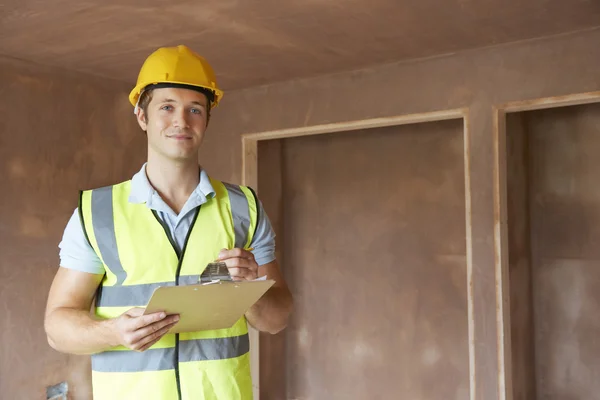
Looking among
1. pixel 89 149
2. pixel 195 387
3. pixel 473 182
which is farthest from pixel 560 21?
pixel 89 149

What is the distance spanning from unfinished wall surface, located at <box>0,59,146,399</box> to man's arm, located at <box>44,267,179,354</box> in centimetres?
250

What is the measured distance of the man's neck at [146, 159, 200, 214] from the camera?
1.51 meters

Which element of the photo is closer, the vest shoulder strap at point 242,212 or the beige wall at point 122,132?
the vest shoulder strap at point 242,212

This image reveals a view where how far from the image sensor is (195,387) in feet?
4.59

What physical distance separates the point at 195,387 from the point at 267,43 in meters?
2.38

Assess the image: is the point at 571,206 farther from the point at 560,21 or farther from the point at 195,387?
the point at 195,387

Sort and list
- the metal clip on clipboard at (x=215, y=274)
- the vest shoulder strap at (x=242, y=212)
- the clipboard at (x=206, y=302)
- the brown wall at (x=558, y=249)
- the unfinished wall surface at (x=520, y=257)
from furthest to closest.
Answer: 1. the brown wall at (x=558, y=249)
2. the unfinished wall surface at (x=520, y=257)
3. the vest shoulder strap at (x=242, y=212)
4. the metal clip on clipboard at (x=215, y=274)
5. the clipboard at (x=206, y=302)

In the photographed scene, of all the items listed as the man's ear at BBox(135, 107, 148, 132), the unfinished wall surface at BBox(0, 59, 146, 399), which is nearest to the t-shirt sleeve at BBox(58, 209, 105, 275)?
the man's ear at BBox(135, 107, 148, 132)

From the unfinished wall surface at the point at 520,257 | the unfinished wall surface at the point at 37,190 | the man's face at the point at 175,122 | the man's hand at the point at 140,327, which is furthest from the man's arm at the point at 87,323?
the unfinished wall surface at the point at 520,257

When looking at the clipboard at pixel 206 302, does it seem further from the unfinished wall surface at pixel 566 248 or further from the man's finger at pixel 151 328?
the unfinished wall surface at pixel 566 248

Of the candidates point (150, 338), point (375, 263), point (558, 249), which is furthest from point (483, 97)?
point (150, 338)

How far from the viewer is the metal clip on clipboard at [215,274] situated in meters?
1.30

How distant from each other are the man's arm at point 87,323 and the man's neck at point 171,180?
0.89 ft

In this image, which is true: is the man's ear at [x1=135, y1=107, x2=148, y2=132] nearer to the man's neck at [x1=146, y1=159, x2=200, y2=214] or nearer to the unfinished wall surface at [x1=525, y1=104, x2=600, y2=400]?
the man's neck at [x1=146, y1=159, x2=200, y2=214]
